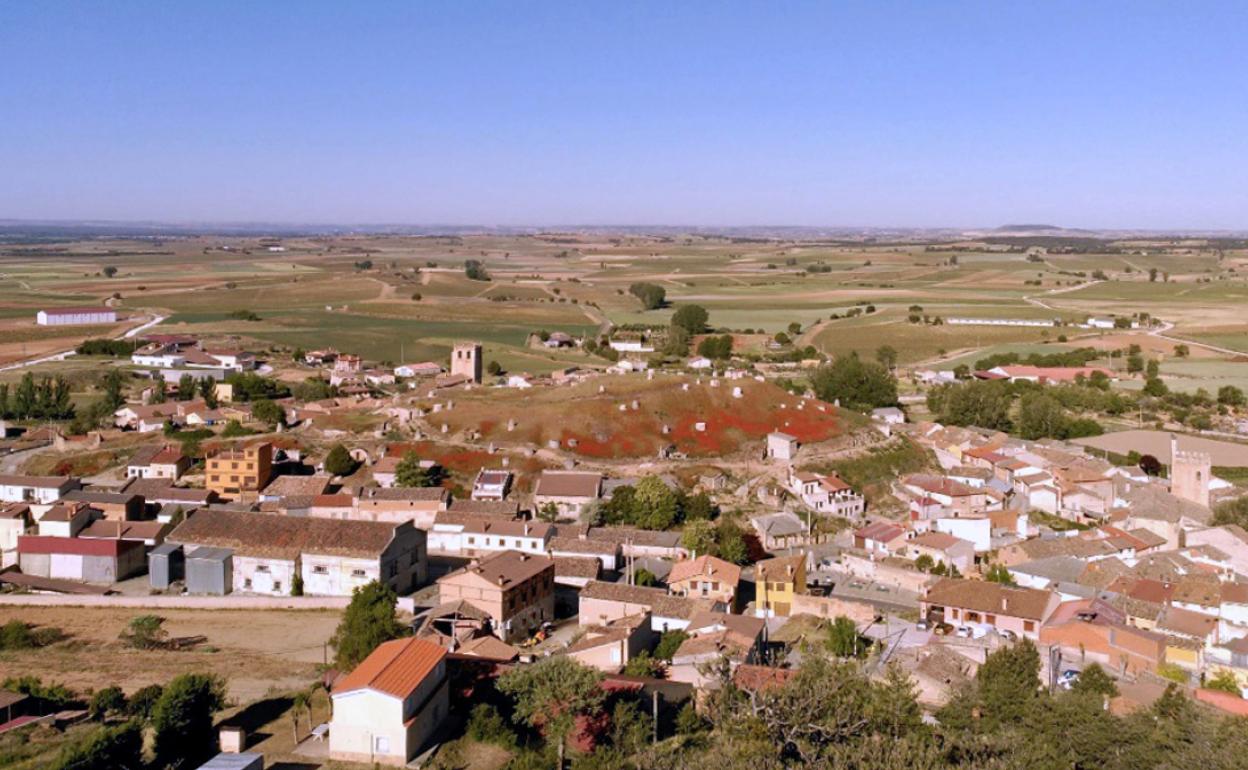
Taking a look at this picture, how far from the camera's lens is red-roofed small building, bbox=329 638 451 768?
56.6 ft

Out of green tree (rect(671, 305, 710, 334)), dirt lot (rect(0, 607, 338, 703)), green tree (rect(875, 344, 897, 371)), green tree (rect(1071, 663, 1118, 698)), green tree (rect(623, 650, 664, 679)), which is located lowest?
dirt lot (rect(0, 607, 338, 703))

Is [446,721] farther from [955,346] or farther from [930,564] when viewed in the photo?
[955,346]

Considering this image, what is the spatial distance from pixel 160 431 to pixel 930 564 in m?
30.0

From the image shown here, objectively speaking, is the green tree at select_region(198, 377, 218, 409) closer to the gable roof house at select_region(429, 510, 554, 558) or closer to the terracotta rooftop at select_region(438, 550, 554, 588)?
the gable roof house at select_region(429, 510, 554, 558)

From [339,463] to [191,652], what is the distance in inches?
541

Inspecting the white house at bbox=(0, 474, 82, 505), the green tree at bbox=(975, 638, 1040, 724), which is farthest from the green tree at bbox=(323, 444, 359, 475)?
the green tree at bbox=(975, 638, 1040, 724)

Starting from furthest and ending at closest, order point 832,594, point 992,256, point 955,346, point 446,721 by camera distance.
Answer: point 992,256
point 955,346
point 832,594
point 446,721

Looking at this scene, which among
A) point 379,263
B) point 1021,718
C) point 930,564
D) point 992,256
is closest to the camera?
point 1021,718

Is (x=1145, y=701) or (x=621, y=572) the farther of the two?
(x=621, y=572)

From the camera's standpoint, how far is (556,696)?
17.8 m

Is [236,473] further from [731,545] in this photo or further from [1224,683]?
[1224,683]

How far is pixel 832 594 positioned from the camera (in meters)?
26.5

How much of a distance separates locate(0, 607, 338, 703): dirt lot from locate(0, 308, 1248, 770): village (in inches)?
27.2

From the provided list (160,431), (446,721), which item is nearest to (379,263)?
(160,431)
